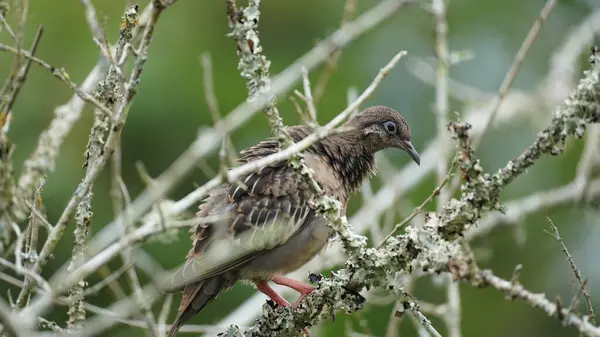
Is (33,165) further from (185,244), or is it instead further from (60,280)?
(185,244)

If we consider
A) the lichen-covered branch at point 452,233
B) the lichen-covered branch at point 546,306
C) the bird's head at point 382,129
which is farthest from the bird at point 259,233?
the lichen-covered branch at point 546,306

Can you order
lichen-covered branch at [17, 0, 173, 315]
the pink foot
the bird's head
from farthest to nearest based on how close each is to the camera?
the bird's head < the pink foot < lichen-covered branch at [17, 0, 173, 315]

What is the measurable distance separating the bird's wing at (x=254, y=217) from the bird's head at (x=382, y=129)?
82cm

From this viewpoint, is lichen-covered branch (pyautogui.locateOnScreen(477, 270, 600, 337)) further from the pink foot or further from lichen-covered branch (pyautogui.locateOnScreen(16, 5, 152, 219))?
the pink foot

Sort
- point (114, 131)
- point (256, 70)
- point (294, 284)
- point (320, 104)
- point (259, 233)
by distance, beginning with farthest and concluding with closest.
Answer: point (320, 104) < point (294, 284) < point (259, 233) < point (256, 70) < point (114, 131)

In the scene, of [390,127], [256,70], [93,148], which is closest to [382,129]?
[390,127]

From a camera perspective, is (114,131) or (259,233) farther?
(259,233)

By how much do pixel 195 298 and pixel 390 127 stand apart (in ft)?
6.01

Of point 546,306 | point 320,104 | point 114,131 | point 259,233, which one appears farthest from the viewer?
point 320,104

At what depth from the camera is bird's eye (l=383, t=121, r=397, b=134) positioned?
5.79 metres

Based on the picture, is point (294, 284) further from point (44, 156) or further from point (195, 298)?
point (44, 156)

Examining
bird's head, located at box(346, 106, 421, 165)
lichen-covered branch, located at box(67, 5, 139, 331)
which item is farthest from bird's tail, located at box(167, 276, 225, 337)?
Answer: bird's head, located at box(346, 106, 421, 165)

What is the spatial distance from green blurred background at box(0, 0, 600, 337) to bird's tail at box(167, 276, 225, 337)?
10.5 feet

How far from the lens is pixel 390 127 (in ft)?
19.0
